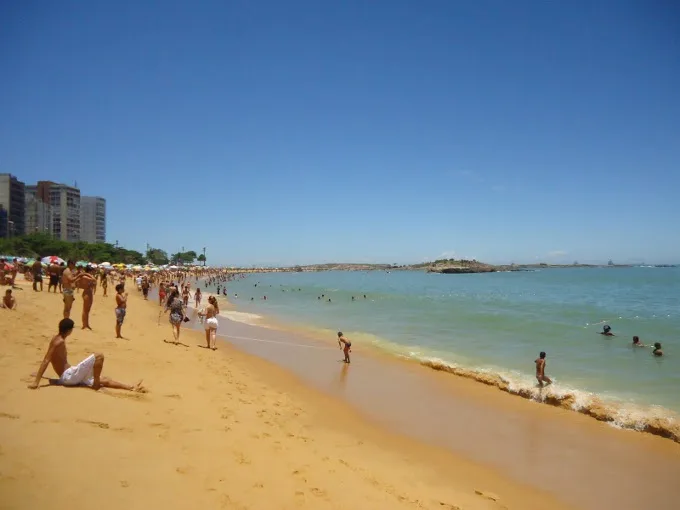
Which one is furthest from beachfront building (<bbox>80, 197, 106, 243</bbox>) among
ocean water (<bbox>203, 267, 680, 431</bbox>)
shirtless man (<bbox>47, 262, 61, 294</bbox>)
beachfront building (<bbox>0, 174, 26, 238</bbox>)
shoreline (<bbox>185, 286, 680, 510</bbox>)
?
shoreline (<bbox>185, 286, 680, 510</bbox>)

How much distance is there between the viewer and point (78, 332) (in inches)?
408

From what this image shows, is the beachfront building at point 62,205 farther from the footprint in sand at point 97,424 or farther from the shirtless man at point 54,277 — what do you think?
the footprint in sand at point 97,424

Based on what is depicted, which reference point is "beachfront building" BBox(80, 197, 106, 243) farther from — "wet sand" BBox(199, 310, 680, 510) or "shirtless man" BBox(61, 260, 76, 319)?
"wet sand" BBox(199, 310, 680, 510)

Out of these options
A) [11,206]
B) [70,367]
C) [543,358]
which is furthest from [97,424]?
[11,206]

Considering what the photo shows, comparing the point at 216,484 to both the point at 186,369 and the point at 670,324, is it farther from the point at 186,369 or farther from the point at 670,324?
the point at 670,324

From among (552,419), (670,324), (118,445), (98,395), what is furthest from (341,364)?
(670,324)

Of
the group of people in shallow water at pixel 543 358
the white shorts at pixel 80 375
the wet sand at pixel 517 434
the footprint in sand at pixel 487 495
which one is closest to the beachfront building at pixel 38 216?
the wet sand at pixel 517 434

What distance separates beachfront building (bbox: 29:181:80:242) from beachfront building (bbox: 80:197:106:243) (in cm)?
891

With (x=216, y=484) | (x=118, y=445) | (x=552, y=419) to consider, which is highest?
(x=118, y=445)

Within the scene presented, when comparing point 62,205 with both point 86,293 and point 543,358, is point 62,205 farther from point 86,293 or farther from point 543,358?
point 543,358

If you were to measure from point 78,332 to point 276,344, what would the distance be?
7798 mm

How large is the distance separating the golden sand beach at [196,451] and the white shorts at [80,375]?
22 centimetres

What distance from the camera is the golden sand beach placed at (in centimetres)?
342

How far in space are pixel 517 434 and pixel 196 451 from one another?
20.9 feet
